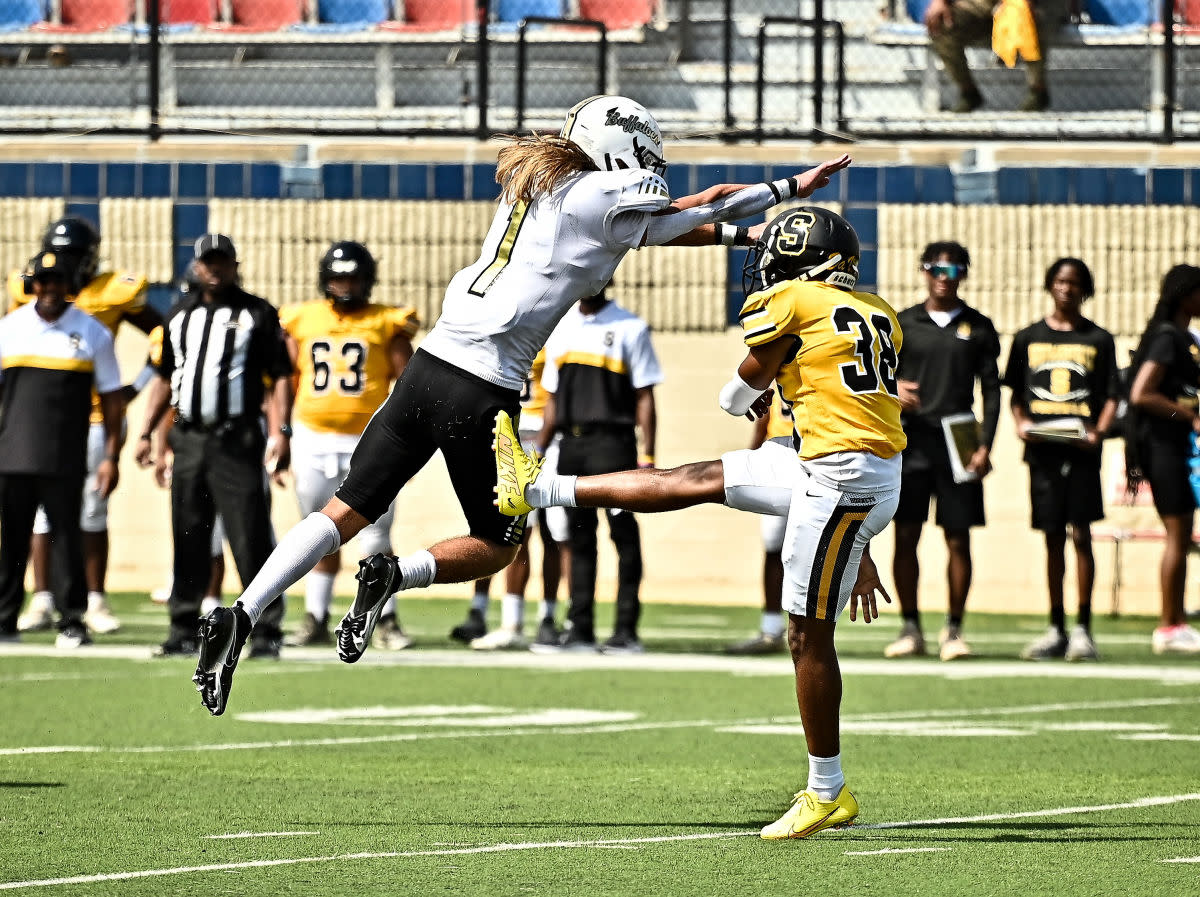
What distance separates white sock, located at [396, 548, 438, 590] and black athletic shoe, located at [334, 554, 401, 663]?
0.21 feet

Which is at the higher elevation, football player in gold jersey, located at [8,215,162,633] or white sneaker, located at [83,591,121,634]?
football player in gold jersey, located at [8,215,162,633]

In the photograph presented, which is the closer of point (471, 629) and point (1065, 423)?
point (1065, 423)

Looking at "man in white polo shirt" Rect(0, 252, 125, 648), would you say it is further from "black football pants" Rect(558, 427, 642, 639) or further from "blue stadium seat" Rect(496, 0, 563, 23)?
"blue stadium seat" Rect(496, 0, 563, 23)

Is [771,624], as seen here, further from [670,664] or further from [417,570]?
[417,570]

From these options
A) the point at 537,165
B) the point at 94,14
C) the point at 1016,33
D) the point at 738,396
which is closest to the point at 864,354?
the point at 738,396

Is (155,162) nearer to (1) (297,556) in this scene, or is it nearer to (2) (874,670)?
(2) (874,670)

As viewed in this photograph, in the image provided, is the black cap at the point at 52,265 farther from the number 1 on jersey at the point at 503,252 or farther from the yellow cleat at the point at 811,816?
the yellow cleat at the point at 811,816

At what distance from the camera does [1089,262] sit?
52.6ft

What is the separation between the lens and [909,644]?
12.0 metres

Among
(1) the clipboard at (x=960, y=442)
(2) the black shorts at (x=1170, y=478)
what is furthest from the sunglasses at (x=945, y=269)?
(2) the black shorts at (x=1170, y=478)

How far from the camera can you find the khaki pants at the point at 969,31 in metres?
16.9

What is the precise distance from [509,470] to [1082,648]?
20.2ft

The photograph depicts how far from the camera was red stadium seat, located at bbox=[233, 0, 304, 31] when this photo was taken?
62.7 ft

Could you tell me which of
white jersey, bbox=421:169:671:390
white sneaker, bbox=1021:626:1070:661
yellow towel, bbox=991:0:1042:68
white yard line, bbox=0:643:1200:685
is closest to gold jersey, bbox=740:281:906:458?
white jersey, bbox=421:169:671:390
